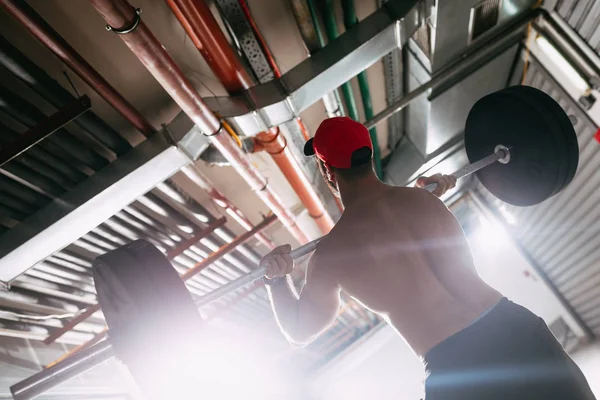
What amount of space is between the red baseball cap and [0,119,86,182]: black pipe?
5.56 feet

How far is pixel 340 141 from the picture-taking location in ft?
5.10

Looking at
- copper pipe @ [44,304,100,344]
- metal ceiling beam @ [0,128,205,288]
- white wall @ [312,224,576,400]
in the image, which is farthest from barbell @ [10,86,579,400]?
white wall @ [312,224,576,400]

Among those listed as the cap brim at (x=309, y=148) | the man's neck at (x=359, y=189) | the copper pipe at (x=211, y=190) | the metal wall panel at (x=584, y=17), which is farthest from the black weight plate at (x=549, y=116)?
the copper pipe at (x=211, y=190)

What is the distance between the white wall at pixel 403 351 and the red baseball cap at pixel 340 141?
491cm

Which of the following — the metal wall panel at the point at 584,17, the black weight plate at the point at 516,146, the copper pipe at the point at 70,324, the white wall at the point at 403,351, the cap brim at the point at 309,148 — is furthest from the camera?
the white wall at the point at 403,351

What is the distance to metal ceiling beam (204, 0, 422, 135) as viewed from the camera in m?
2.38

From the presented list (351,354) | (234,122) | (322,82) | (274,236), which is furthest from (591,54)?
(351,354)

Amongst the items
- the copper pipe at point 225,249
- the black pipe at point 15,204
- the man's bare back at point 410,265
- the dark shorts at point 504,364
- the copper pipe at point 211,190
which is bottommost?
the dark shorts at point 504,364

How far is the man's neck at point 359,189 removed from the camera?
1.53 meters

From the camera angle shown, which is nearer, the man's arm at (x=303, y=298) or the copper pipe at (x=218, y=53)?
the man's arm at (x=303, y=298)

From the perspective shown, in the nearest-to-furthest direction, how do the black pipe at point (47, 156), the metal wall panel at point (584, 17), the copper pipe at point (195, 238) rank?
the black pipe at point (47, 156), the metal wall panel at point (584, 17), the copper pipe at point (195, 238)

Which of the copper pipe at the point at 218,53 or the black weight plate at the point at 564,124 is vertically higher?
the copper pipe at the point at 218,53

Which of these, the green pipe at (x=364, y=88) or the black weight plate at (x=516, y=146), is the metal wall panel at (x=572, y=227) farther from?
the black weight plate at (x=516, y=146)

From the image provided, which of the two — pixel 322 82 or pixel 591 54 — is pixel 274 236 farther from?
pixel 591 54
